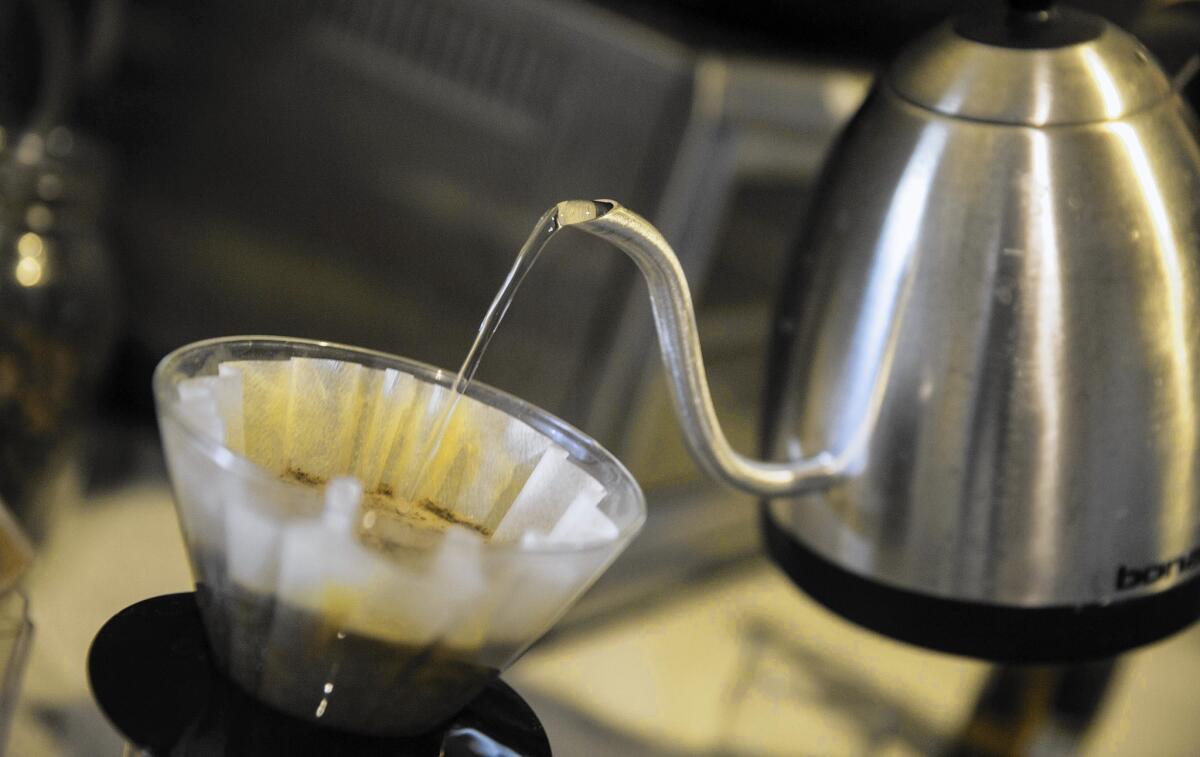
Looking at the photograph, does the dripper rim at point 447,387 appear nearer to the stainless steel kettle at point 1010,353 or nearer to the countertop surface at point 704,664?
the stainless steel kettle at point 1010,353

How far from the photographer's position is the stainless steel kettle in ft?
1.82

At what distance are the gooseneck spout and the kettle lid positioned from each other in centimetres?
16

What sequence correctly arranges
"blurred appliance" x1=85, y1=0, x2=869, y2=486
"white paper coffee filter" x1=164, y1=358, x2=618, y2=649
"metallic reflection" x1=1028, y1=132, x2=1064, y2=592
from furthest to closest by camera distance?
"blurred appliance" x1=85, y1=0, x2=869, y2=486 → "metallic reflection" x1=1028, y1=132, x2=1064, y2=592 → "white paper coffee filter" x1=164, y1=358, x2=618, y2=649

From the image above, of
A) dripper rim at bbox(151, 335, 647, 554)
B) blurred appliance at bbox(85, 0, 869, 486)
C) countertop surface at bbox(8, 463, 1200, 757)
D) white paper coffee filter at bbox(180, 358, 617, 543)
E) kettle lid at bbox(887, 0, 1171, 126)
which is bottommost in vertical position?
countertop surface at bbox(8, 463, 1200, 757)

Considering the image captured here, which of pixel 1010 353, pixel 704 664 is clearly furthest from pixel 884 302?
pixel 704 664

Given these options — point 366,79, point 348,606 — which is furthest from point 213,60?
point 348,606

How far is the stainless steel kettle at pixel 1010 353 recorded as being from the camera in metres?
0.55

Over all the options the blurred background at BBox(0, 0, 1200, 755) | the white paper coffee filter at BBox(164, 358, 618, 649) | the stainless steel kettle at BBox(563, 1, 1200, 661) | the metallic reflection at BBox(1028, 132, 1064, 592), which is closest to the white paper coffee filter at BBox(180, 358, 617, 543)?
the white paper coffee filter at BBox(164, 358, 618, 649)

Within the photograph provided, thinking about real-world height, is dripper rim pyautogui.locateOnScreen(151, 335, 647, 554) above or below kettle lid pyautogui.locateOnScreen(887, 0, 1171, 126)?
below

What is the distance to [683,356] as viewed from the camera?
0.48 meters

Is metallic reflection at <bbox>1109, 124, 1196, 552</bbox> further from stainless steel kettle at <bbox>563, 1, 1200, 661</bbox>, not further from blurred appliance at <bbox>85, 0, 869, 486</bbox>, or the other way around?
blurred appliance at <bbox>85, 0, 869, 486</bbox>

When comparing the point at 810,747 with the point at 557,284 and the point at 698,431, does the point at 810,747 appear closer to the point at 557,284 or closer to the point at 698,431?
the point at 557,284

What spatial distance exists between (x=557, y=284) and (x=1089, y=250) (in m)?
0.45

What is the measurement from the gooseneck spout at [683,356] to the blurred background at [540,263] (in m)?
0.25
